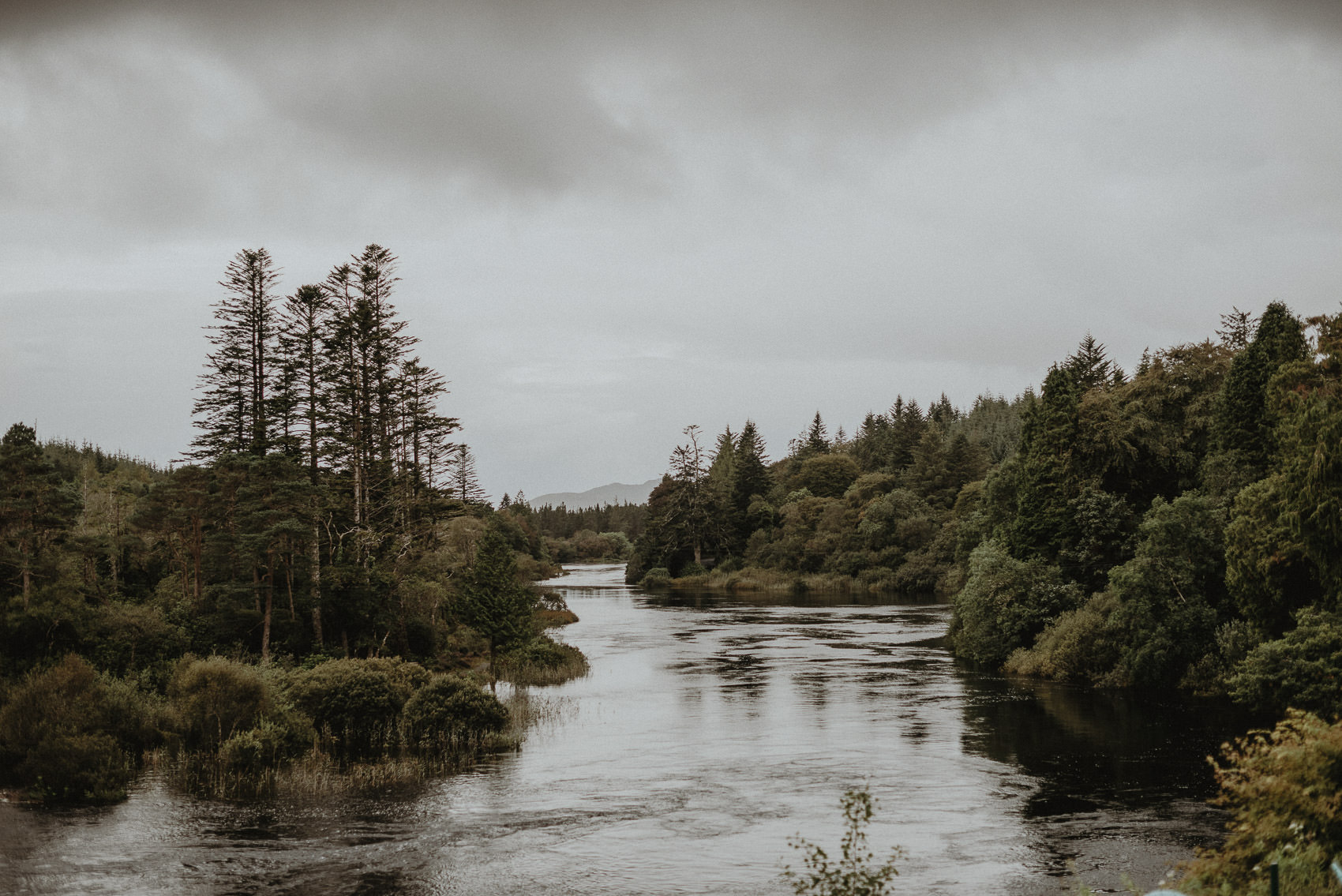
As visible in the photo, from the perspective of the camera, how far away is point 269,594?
146 ft

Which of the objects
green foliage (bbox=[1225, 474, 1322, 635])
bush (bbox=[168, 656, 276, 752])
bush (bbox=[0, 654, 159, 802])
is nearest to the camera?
bush (bbox=[0, 654, 159, 802])

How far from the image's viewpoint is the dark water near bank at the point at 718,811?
2070 cm

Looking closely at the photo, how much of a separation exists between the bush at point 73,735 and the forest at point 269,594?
0.07 metres

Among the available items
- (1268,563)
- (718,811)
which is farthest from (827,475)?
(718,811)

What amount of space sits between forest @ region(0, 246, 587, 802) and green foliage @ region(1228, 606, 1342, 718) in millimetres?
26089

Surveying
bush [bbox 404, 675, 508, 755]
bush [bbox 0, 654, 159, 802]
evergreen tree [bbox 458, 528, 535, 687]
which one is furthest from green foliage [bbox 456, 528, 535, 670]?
bush [bbox 0, 654, 159, 802]

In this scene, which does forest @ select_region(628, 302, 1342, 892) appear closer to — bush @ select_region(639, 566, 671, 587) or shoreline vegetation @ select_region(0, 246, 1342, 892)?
shoreline vegetation @ select_region(0, 246, 1342, 892)

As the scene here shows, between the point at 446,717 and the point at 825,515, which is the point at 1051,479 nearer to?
the point at 446,717

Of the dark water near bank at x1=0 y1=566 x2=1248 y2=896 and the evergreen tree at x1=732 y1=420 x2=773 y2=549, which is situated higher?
the evergreen tree at x1=732 y1=420 x2=773 y2=549

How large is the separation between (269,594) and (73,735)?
16330 millimetres

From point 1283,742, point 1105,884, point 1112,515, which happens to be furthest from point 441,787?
point 1112,515

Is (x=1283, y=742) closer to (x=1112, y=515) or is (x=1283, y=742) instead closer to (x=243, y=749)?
(x=243, y=749)

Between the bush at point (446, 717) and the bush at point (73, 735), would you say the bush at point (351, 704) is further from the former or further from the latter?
the bush at point (73, 735)

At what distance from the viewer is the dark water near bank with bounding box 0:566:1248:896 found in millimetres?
20703
